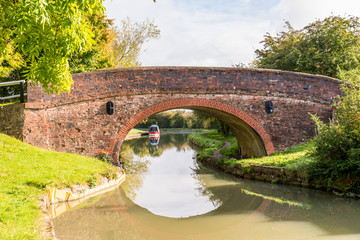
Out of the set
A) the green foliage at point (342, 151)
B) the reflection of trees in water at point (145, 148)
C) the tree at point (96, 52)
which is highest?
the tree at point (96, 52)

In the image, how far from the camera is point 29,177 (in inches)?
258

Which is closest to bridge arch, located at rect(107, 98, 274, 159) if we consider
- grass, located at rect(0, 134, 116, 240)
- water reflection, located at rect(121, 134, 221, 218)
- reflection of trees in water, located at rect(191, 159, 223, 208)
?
grass, located at rect(0, 134, 116, 240)

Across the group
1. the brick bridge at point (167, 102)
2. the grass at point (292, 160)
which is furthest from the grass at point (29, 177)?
the grass at point (292, 160)

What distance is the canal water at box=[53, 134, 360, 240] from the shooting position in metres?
5.30

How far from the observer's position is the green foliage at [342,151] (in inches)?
279

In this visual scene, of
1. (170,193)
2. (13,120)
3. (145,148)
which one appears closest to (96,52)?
(13,120)

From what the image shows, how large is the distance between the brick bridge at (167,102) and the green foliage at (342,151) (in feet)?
10.2

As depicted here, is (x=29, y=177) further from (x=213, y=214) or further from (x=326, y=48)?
(x=326, y=48)

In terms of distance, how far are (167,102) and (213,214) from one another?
4856mm

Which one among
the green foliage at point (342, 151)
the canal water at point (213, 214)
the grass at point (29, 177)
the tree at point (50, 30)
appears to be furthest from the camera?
the green foliage at point (342, 151)

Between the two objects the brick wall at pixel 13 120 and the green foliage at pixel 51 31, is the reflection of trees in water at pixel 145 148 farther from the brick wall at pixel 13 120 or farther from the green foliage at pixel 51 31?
the green foliage at pixel 51 31

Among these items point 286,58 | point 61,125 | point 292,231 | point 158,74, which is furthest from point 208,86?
point 286,58

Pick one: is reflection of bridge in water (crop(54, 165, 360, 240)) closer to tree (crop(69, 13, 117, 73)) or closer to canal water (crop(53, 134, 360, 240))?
canal water (crop(53, 134, 360, 240))

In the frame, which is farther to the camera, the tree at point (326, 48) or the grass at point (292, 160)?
the tree at point (326, 48)
